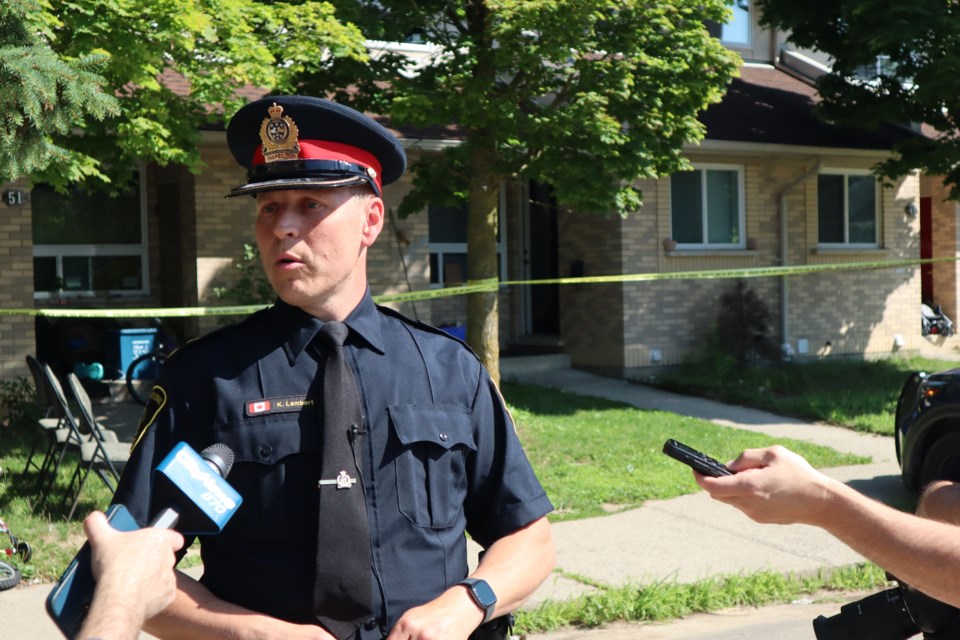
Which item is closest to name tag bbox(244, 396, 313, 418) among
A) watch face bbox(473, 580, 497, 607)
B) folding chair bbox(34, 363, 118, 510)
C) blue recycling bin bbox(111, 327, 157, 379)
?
watch face bbox(473, 580, 497, 607)

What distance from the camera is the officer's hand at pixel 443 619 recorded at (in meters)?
2.16

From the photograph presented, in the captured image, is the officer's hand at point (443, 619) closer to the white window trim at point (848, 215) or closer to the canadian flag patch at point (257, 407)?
the canadian flag patch at point (257, 407)

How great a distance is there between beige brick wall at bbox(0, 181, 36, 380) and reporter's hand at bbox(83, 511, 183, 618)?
33.9 feet

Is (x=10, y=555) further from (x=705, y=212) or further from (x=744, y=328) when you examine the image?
(x=705, y=212)

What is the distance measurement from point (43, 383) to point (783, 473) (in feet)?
23.9

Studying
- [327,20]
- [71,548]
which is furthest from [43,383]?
[327,20]

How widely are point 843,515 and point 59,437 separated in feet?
23.6

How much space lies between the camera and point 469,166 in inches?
437

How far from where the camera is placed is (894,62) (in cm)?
1398

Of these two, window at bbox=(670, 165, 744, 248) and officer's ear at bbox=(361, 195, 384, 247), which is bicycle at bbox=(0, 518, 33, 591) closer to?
officer's ear at bbox=(361, 195, 384, 247)

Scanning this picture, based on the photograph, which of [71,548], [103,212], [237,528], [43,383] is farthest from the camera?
[103,212]

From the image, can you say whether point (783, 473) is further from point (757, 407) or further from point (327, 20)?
point (757, 407)

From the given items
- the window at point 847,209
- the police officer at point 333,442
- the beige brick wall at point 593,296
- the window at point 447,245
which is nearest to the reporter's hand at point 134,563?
the police officer at point 333,442

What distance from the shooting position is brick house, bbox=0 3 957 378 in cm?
1276
